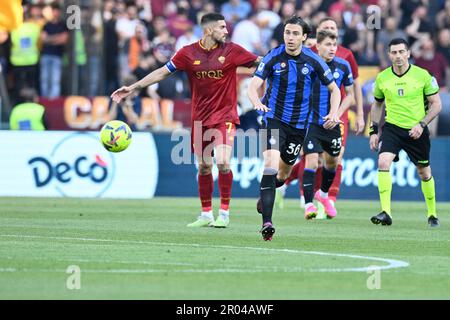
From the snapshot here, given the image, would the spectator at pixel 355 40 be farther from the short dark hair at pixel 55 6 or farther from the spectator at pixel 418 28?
the short dark hair at pixel 55 6

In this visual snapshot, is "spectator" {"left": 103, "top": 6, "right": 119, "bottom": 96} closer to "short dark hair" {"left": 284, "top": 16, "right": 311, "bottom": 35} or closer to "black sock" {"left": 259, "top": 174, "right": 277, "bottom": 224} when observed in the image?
"short dark hair" {"left": 284, "top": 16, "right": 311, "bottom": 35}

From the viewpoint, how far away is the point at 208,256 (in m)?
10.6

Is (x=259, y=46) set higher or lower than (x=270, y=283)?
higher

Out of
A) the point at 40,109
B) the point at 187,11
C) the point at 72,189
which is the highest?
the point at 187,11

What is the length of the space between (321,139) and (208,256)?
→ 565 centimetres

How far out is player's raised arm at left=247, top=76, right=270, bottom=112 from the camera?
1191cm

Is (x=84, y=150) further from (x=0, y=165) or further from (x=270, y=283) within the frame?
(x=270, y=283)

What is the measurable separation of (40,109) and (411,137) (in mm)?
9592

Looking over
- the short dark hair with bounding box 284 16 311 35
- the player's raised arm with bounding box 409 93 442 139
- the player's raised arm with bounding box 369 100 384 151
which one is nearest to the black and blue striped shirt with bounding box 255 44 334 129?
the short dark hair with bounding box 284 16 311 35

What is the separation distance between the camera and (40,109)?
73.9 ft

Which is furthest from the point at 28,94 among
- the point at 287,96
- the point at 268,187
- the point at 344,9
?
the point at 268,187

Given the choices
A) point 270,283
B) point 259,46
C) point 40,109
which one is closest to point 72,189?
point 40,109

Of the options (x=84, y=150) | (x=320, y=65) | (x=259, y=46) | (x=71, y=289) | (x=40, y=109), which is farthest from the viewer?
(x=259, y=46)

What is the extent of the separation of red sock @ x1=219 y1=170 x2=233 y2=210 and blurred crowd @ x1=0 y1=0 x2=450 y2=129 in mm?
8782
